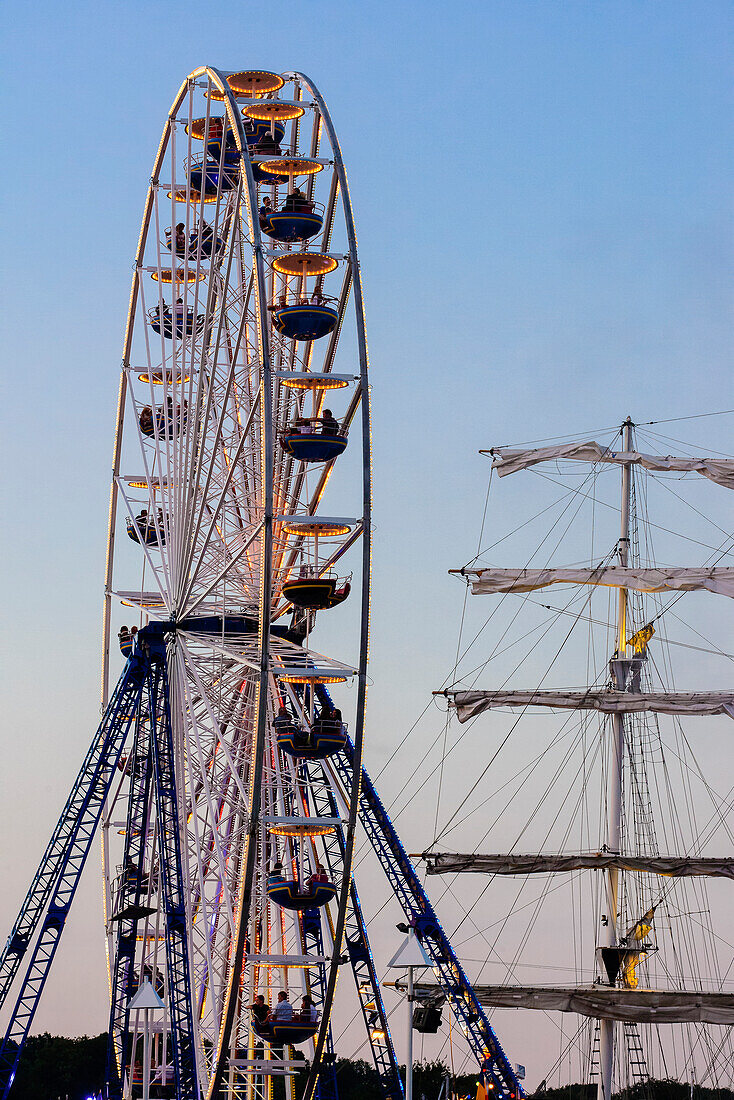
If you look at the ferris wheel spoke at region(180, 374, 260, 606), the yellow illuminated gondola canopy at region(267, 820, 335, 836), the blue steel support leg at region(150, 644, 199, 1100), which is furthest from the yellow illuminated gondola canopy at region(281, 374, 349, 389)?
the yellow illuminated gondola canopy at region(267, 820, 335, 836)

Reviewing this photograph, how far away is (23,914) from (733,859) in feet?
84.7

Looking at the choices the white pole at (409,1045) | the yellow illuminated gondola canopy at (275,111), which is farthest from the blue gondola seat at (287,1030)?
the yellow illuminated gondola canopy at (275,111)

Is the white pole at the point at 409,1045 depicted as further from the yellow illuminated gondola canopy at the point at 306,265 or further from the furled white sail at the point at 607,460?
the furled white sail at the point at 607,460

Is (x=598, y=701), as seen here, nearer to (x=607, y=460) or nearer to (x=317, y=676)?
(x=607, y=460)

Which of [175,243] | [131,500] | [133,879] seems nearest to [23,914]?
[133,879]

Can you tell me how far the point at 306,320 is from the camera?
5088 centimetres

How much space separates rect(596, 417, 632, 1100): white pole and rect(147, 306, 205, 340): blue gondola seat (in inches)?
883

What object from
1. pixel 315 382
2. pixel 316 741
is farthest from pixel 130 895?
pixel 315 382

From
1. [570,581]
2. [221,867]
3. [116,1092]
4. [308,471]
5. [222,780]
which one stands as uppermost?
[570,581]

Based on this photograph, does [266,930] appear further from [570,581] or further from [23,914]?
[570,581]

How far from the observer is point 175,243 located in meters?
55.3

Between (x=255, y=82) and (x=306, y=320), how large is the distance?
719cm

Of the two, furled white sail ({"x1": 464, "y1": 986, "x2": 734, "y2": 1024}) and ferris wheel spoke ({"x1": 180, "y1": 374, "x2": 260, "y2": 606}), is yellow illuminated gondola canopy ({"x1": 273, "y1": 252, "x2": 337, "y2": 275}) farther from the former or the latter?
furled white sail ({"x1": 464, "y1": 986, "x2": 734, "y2": 1024})

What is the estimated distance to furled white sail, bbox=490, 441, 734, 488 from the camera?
238ft
